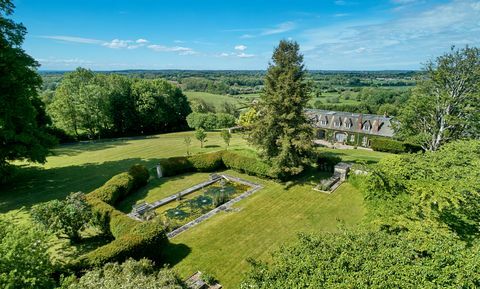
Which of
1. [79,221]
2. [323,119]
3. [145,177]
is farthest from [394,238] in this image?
[323,119]

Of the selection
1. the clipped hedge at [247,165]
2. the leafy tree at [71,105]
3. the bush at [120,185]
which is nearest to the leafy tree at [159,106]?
the leafy tree at [71,105]

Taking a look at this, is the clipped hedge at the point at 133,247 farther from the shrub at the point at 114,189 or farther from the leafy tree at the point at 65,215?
the shrub at the point at 114,189

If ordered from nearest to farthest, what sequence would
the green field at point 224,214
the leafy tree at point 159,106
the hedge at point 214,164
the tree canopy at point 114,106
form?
the green field at point 224,214, the hedge at point 214,164, the tree canopy at point 114,106, the leafy tree at point 159,106

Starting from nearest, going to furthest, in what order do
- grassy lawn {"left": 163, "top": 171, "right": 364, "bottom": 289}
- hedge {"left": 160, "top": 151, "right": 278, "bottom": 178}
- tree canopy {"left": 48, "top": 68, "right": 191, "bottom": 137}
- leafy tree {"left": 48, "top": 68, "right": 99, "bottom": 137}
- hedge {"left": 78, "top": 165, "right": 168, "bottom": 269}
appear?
hedge {"left": 78, "top": 165, "right": 168, "bottom": 269}
grassy lawn {"left": 163, "top": 171, "right": 364, "bottom": 289}
hedge {"left": 160, "top": 151, "right": 278, "bottom": 178}
leafy tree {"left": 48, "top": 68, "right": 99, "bottom": 137}
tree canopy {"left": 48, "top": 68, "right": 191, "bottom": 137}

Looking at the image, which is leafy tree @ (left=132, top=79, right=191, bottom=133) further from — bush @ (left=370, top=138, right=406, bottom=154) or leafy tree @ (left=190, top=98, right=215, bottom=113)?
bush @ (left=370, top=138, right=406, bottom=154)

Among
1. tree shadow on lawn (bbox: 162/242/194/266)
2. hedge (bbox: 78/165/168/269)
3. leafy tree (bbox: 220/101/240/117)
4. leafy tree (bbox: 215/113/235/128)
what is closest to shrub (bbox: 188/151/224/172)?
hedge (bbox: 78/165/168/269)

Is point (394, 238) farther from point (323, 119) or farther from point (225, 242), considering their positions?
point (323, 119)
